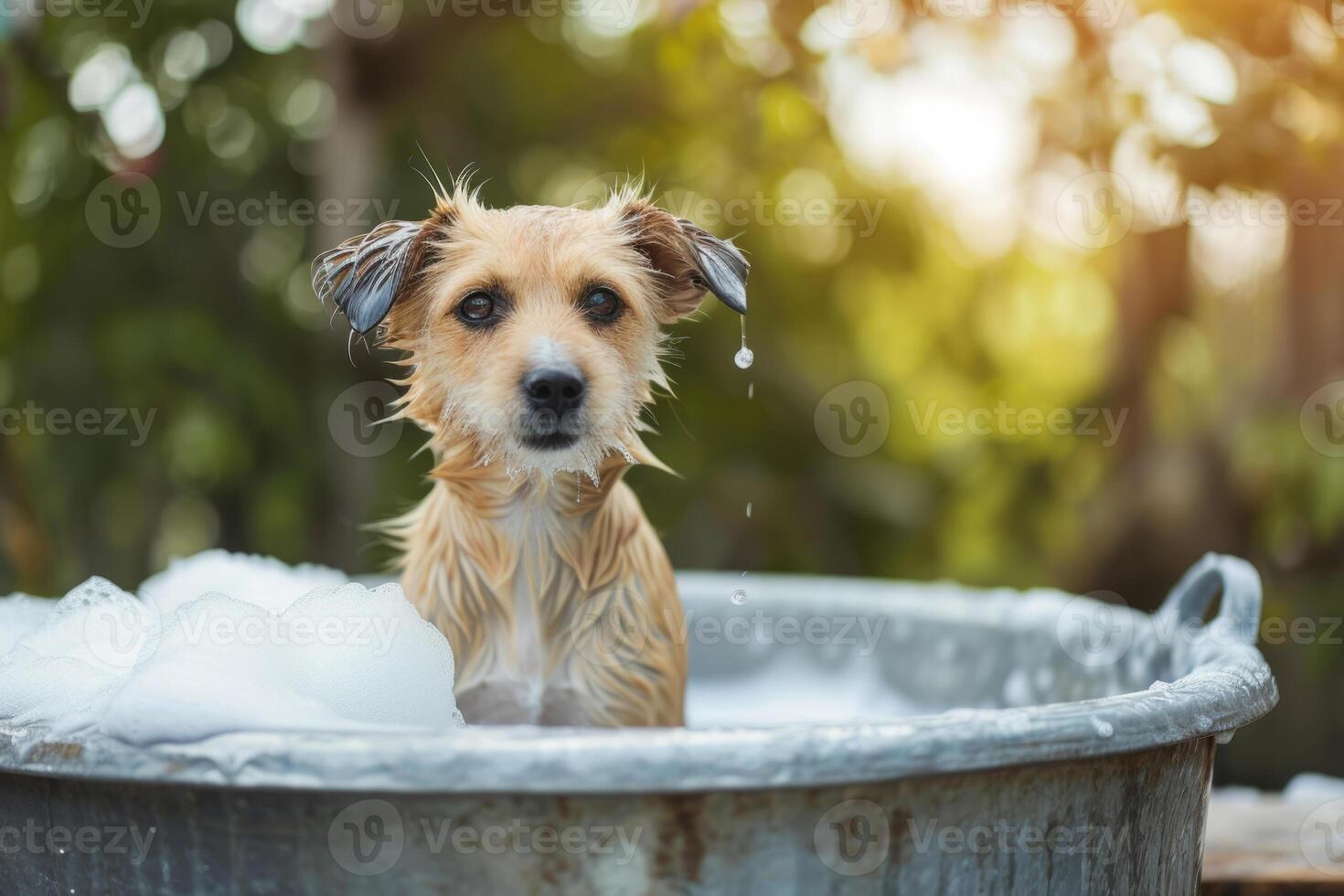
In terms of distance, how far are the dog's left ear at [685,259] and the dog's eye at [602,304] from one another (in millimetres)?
180

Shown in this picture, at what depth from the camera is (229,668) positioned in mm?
1578

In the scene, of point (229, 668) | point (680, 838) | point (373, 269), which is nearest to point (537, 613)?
point (373, 269)

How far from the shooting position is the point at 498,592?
7.86ft

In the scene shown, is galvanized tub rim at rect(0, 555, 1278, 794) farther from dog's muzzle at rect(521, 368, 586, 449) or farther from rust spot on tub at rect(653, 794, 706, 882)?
dog's muzzle at rect(521, 368, 586, 449)

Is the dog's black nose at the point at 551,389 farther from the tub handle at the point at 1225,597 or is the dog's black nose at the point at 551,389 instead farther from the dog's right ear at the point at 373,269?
the tub handle at the point at 1225,597

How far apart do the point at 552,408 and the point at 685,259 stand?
0.49m

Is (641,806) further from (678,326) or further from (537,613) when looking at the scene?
(678,326)

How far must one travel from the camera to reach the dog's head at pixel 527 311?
2.17m

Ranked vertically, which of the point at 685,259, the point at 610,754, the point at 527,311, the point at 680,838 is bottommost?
the point at 680,838

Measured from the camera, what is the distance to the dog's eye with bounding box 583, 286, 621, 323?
2.33 m

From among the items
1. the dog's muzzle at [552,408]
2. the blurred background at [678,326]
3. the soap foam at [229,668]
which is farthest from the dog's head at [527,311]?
the blurred background at [678,326]

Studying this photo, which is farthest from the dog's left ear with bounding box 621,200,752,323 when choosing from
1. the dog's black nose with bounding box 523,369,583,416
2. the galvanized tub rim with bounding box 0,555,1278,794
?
the galvanized tub rim with bounding box 0,555,1278,794

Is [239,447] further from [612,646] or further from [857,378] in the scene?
[612,646]

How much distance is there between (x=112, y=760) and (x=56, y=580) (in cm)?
521
